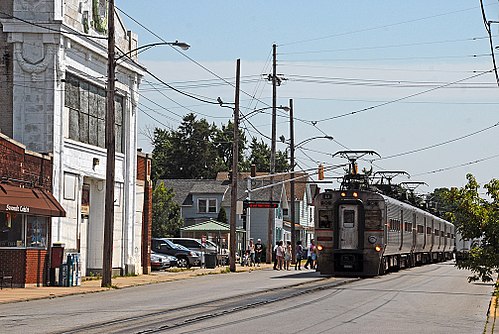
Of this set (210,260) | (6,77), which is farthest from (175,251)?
(6,77)

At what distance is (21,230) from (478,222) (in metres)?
20.0

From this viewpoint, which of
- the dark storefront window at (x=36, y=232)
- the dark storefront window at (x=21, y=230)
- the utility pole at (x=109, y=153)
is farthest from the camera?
the utility pole at (x=109, y=153)

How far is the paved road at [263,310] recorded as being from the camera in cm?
1811

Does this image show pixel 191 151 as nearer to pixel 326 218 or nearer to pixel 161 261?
pixel 161 261

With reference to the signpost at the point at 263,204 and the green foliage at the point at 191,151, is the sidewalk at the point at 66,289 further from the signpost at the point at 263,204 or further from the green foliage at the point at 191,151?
the green foliage at the point at 191,151

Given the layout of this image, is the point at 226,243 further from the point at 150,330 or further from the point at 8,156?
the point at 150,330

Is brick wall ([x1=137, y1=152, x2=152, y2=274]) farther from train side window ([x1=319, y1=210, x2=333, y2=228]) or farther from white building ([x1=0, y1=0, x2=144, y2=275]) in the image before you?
train side window ([x1=319, y1=210, x2=333, y2=228])

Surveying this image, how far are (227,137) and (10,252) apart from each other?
10486cm

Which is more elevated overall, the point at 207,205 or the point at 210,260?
the point at 207,205

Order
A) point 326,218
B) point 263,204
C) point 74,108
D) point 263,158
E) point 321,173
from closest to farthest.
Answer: point 74,108
point 326,218
point 263,204
point 321,173
point 263,158

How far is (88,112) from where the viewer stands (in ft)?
127

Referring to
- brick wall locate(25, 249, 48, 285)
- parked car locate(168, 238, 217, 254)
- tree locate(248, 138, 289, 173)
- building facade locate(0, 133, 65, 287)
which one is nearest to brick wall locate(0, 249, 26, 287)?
building facade locate(0, 133, 65, 287)

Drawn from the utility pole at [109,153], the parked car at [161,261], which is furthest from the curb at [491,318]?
the parked car at [161,261]

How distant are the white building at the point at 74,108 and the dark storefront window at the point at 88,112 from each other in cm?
4
